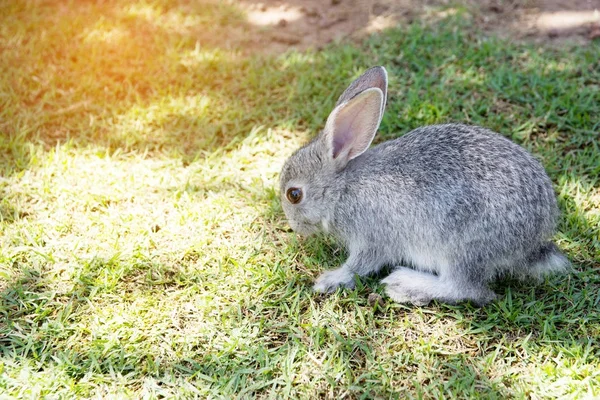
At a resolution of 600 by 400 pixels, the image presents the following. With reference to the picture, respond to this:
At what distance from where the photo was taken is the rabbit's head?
11.8 feet

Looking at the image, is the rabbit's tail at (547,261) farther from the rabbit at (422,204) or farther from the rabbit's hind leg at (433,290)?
the rabbit's hind leg at (433,290)

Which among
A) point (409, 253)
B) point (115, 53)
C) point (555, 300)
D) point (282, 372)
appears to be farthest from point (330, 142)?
point (115, 53)

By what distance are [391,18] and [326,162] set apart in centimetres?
275

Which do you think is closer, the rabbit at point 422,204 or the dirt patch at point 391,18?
the rabbit at point 422,204

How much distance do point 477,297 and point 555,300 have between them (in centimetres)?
47

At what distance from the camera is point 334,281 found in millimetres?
3617

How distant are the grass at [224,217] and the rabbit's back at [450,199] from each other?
34 cm

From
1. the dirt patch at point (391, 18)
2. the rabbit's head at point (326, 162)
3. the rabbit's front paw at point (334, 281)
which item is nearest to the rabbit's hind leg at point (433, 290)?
the rabbit's front paw at point (334, 281)

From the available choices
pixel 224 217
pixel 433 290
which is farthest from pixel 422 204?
pixel 224 217

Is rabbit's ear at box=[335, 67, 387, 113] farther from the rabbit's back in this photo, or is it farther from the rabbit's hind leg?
the rabbit's hind leg

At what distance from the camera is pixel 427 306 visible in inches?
138

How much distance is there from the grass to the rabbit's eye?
305 millimetres

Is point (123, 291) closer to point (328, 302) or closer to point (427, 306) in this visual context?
Answer: point (328, 302)

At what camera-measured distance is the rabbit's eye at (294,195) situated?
380 centimetres
